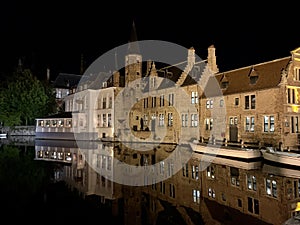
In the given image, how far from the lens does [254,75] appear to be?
105 feet

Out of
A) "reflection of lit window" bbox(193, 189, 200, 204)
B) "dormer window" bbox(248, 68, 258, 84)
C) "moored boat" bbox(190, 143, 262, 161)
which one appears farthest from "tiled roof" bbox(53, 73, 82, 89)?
"reflection of lit window" bbox(193, 189, 200, 204)

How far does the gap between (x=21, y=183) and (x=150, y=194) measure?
21.9ft

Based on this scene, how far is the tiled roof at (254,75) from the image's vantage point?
1182 inches

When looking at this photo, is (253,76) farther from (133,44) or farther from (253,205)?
(133,44)

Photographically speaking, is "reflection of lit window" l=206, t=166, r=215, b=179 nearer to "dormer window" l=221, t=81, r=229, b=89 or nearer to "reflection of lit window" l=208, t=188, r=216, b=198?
"reflection of lit window" l=208, t=188, r=216, b=198

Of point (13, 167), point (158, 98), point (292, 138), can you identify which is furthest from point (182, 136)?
point (13, 167)

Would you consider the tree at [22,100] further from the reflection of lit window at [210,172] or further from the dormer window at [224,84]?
the reflection of lit window at [210,172]

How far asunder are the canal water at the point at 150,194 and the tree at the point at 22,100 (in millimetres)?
44112

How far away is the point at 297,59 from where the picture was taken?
29.9 m

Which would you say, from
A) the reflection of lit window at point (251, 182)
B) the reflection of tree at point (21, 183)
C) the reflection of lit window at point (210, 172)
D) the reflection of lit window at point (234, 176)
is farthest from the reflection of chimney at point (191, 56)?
the reflection of lit window at point (251, 182)

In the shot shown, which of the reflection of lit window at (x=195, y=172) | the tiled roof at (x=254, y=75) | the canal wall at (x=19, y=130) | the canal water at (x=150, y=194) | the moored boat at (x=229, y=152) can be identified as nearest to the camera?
the canal water at (x=150, y=194)

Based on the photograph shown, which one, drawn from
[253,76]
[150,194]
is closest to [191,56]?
[253,76]

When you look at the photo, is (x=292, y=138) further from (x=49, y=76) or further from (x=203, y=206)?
(x=49, y=76)

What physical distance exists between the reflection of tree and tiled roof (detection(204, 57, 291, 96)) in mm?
21289
